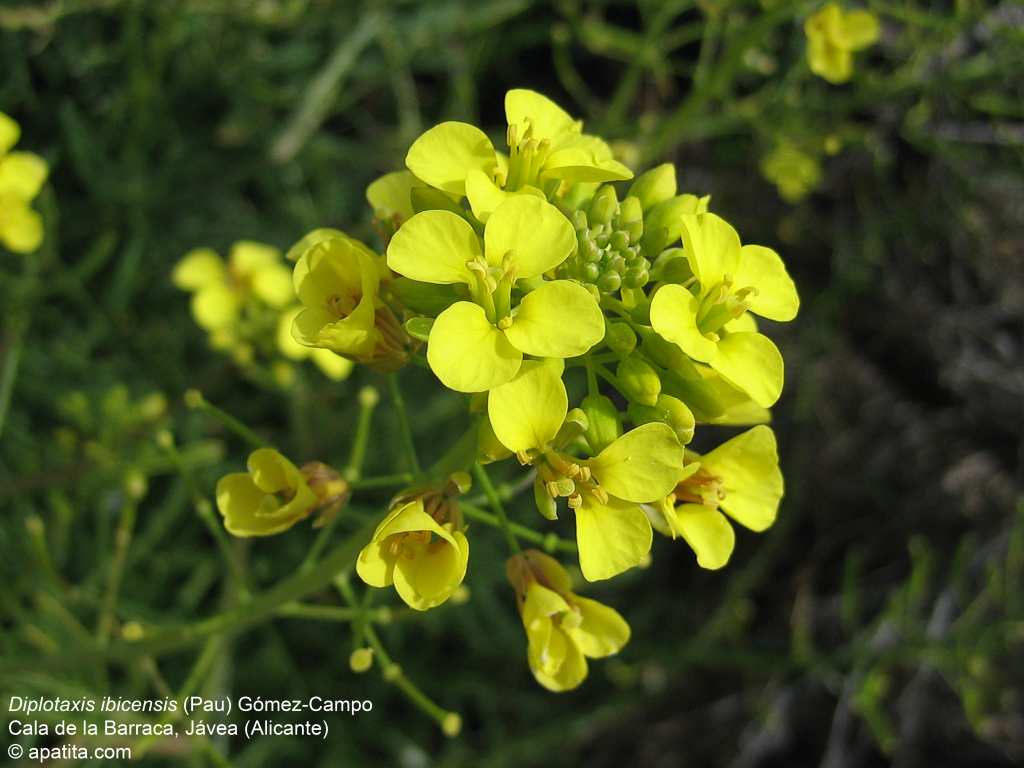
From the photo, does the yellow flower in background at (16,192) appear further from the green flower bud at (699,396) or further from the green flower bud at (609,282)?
the green flower bud at (699,396)

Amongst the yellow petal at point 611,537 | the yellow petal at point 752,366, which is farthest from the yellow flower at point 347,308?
the yellow petal at point 752,366

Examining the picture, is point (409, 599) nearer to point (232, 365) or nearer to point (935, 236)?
point (232, 365)

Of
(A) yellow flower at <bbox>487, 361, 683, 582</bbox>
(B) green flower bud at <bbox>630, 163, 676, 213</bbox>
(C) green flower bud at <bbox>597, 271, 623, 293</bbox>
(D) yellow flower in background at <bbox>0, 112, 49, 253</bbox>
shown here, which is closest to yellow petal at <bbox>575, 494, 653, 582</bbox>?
(A) yellow flower at <bbox>487, 361, 683, 582</bbox>

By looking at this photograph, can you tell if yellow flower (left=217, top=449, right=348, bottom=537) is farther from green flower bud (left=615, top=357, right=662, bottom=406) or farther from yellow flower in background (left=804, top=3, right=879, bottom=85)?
yellow flower in background (left=804, top=3, right=879, bottom=85)

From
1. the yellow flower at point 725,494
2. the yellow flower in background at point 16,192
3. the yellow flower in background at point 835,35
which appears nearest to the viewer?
the yellow flower at point 725,494

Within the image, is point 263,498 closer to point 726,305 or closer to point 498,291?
point 498,291

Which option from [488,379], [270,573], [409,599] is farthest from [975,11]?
[270,573]
